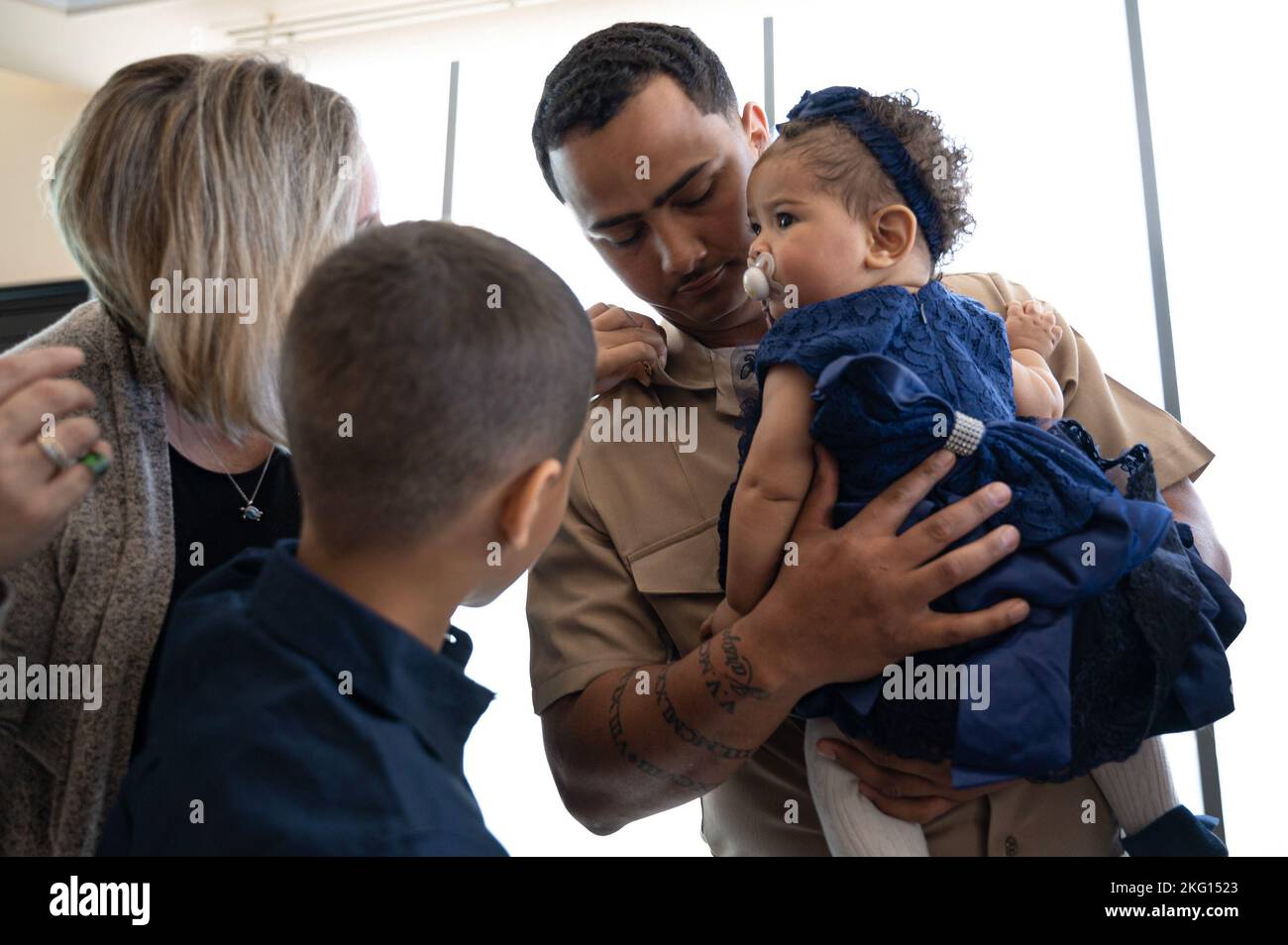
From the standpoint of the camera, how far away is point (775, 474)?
135 cm

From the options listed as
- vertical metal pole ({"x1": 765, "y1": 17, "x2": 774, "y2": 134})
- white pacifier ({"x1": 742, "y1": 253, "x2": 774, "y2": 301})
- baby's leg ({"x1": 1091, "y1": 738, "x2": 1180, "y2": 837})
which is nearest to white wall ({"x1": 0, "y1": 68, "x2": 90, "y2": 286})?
vertical metal pole ({"x1": 765, "y1": 17, "x2": 774, "y2": 134})

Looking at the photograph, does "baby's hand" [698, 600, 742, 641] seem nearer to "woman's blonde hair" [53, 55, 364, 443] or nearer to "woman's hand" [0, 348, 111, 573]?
"woman's blonde hair" [53, 55, 364, 443]

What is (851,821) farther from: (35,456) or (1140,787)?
(35,456)

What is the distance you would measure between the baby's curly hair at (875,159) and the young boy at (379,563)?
54 cm

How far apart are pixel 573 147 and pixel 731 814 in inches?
39.5

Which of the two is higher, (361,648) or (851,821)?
(361,648)

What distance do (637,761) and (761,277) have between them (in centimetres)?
64

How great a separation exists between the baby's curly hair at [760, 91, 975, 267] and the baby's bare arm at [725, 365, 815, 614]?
28 centimetres

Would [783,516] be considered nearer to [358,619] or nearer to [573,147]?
[358,619]

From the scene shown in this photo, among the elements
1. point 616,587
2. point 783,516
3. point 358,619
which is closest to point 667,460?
point 616,587

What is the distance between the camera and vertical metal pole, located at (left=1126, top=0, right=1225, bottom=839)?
354cm

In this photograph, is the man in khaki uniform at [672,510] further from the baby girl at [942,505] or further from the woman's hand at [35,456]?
the woman's hand at [35,456]

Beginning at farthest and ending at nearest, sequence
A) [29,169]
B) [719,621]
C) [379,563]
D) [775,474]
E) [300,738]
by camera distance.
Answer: [29,169] → [719,621] → [775,474] → [379,563] → [300,738]

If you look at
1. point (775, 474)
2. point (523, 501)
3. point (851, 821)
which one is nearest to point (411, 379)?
point (523, 501)
